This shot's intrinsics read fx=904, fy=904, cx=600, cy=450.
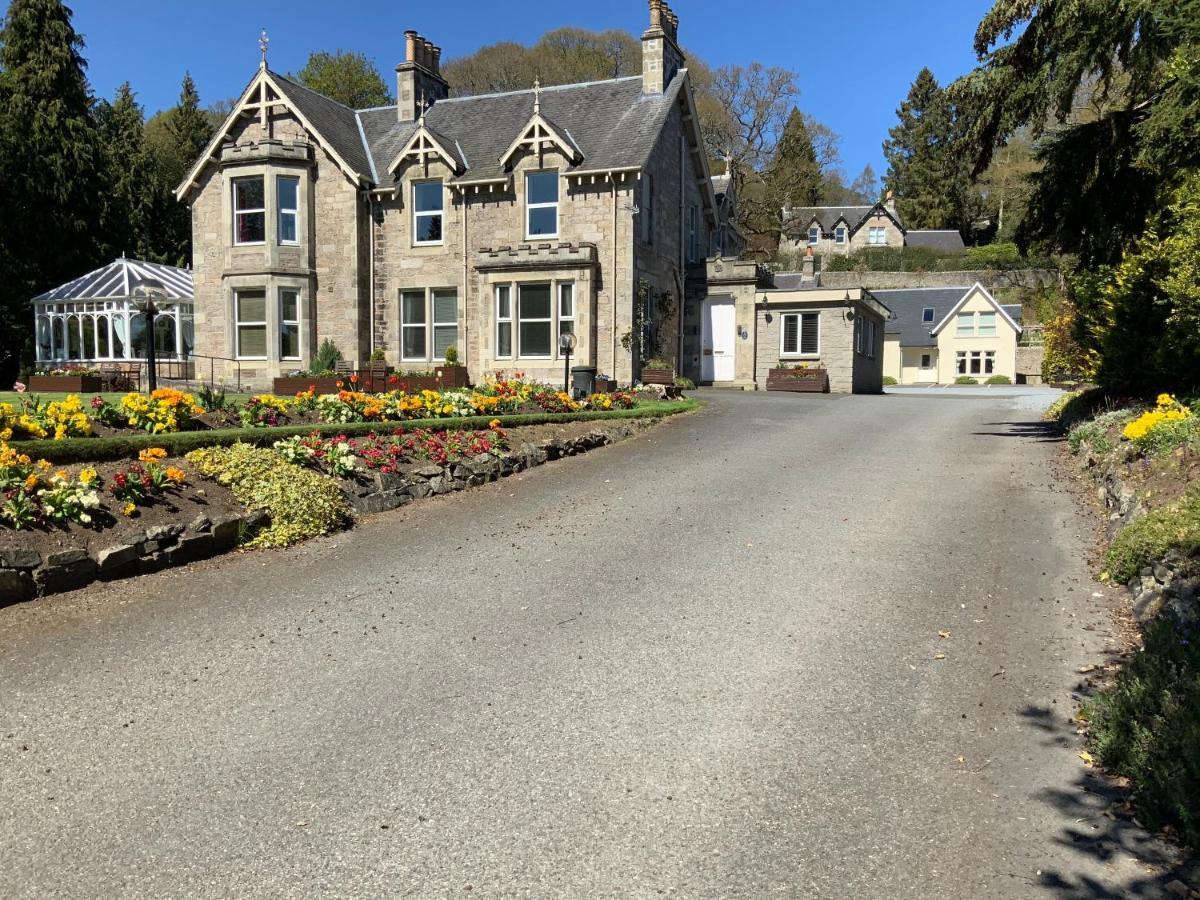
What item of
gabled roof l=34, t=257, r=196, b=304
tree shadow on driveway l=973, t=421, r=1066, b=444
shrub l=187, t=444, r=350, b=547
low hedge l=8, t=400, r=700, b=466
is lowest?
shrub l=187, t=444, r=350, b=547

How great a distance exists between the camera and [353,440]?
1293 cm

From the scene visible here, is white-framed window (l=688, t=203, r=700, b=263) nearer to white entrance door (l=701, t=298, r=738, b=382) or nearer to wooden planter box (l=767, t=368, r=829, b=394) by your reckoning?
white entrance door (l=701, t=298, r=738, b=382)

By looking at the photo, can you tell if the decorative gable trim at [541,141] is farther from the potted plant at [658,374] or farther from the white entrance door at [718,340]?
the white entrance door at [718,340]

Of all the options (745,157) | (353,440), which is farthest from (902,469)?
(745,157)

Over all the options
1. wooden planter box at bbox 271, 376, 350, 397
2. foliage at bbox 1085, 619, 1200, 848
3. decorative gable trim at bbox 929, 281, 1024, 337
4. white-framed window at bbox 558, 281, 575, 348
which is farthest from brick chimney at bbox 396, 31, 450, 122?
decorative gable trim at bbox 929, 281, 1024, 337

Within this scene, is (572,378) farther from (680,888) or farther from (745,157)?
(745,157)

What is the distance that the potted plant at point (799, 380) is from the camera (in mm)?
28328

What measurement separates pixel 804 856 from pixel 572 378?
18.4m

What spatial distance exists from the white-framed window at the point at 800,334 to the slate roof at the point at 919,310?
3330 centimetres

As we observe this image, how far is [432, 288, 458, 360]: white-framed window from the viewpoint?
89.2 feet

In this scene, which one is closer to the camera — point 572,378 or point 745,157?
point 572,378

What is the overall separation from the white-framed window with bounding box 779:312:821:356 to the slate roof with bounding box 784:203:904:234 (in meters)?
44.4

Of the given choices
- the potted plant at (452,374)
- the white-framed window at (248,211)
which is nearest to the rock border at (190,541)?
the potted plant at (452,374)

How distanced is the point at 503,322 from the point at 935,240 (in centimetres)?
5246
